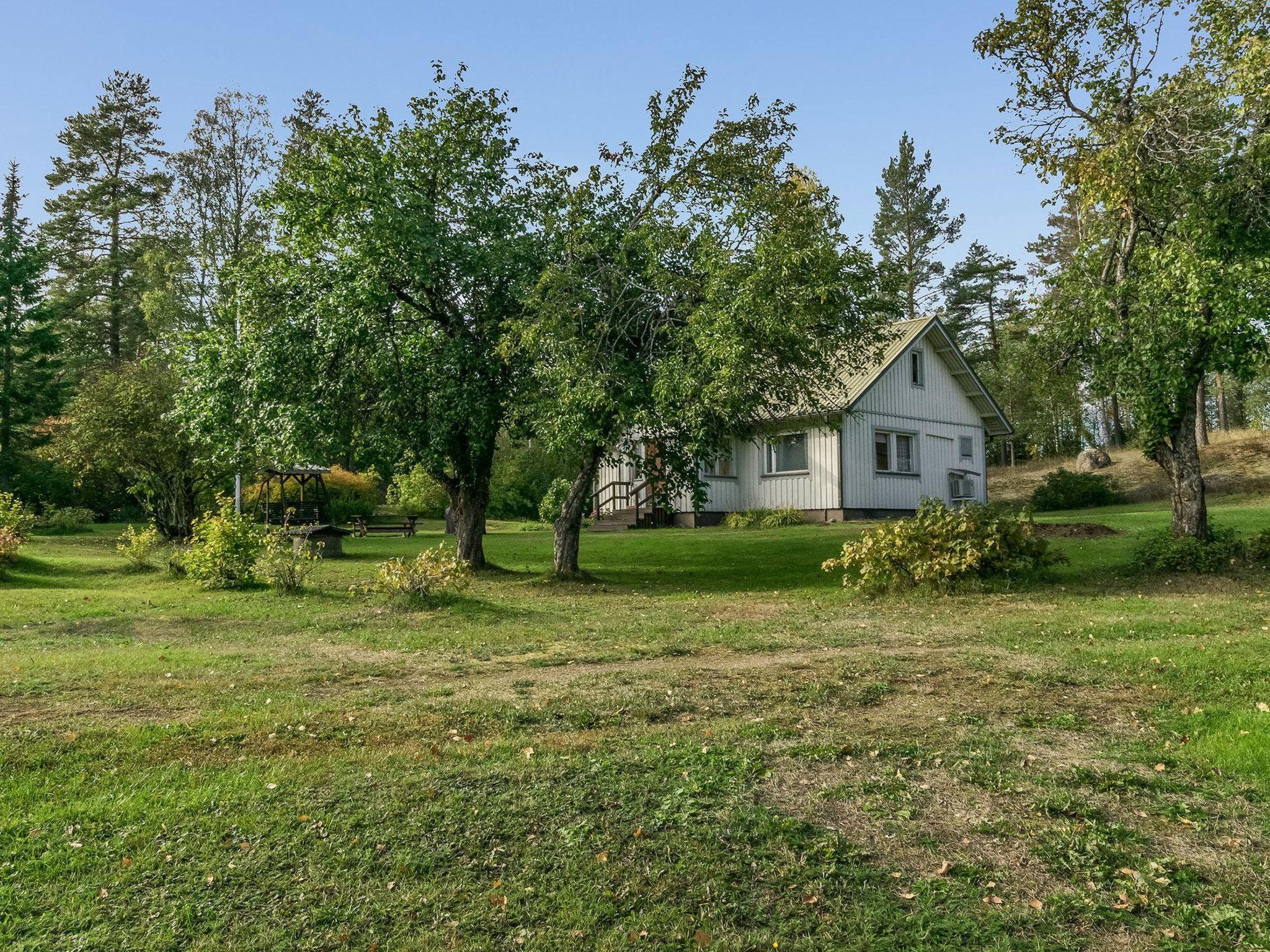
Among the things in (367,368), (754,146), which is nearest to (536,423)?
(367,368)

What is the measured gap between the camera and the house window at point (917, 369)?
2894cm

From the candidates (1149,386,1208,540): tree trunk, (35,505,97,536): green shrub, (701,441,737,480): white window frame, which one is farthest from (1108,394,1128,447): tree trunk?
(35,505,97,536): green shrub

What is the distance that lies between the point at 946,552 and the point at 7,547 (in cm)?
1699

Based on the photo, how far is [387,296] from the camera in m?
15.3

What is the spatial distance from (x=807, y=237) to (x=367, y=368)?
7.83 meters

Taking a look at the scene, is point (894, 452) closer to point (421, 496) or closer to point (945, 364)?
point (945, 364)

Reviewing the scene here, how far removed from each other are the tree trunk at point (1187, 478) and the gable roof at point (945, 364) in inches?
423

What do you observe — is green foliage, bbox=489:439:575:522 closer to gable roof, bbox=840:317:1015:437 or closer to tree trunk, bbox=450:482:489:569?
gable roof, bbox=840:317:1015:437

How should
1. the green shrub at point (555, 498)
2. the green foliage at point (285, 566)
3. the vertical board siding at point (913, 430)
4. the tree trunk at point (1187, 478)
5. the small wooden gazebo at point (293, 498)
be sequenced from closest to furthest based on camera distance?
the tree trunk at point (1187, 478)
the green foliage at point (285, 566)
the green shrub at point (555, 498)
the small wooden gazebo at point (293, 498)
the vertical board siding at point (913, 430)

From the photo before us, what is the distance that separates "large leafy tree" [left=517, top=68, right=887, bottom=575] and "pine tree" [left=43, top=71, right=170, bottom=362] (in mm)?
31480

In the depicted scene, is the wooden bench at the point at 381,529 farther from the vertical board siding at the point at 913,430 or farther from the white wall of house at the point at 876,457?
the vertical board siding at the point at 913,430

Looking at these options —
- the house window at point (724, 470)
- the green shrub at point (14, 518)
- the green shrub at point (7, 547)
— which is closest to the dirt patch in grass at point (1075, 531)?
the house window at point (724, 470)

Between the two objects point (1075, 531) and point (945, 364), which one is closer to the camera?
point (1075, 531)

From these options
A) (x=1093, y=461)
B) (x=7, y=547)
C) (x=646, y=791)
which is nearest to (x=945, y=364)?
(x=1093, y=461)
